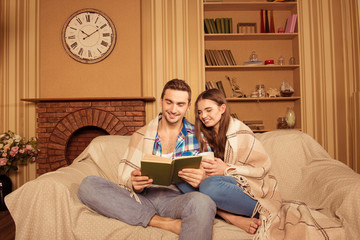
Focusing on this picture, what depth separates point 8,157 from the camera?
2842 mm

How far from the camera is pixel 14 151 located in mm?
2824

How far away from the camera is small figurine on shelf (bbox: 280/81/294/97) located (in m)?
3.26

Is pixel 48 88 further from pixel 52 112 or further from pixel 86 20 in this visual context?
pixel 86 20

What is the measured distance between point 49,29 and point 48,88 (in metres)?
0.69

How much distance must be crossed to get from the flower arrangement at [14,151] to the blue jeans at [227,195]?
2.37 metres

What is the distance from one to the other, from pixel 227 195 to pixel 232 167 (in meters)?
0.22

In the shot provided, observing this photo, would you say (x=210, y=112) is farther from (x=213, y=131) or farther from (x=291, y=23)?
(x=291, y=23)

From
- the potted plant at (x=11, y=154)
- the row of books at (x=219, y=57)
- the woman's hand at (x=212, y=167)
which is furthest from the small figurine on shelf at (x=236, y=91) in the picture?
the potted plant at (x=11, y=154)

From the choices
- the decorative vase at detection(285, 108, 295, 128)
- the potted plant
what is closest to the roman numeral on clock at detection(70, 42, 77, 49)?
the potted plant

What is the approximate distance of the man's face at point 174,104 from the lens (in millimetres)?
1726

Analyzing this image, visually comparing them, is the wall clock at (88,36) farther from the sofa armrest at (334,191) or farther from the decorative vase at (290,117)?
the sofa armrest at (334,191)

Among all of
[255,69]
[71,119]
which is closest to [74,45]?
[71,119]

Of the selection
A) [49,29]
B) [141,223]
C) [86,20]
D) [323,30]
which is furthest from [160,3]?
[141,223]

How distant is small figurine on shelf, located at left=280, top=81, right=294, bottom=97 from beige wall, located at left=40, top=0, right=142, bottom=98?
5.75ft
